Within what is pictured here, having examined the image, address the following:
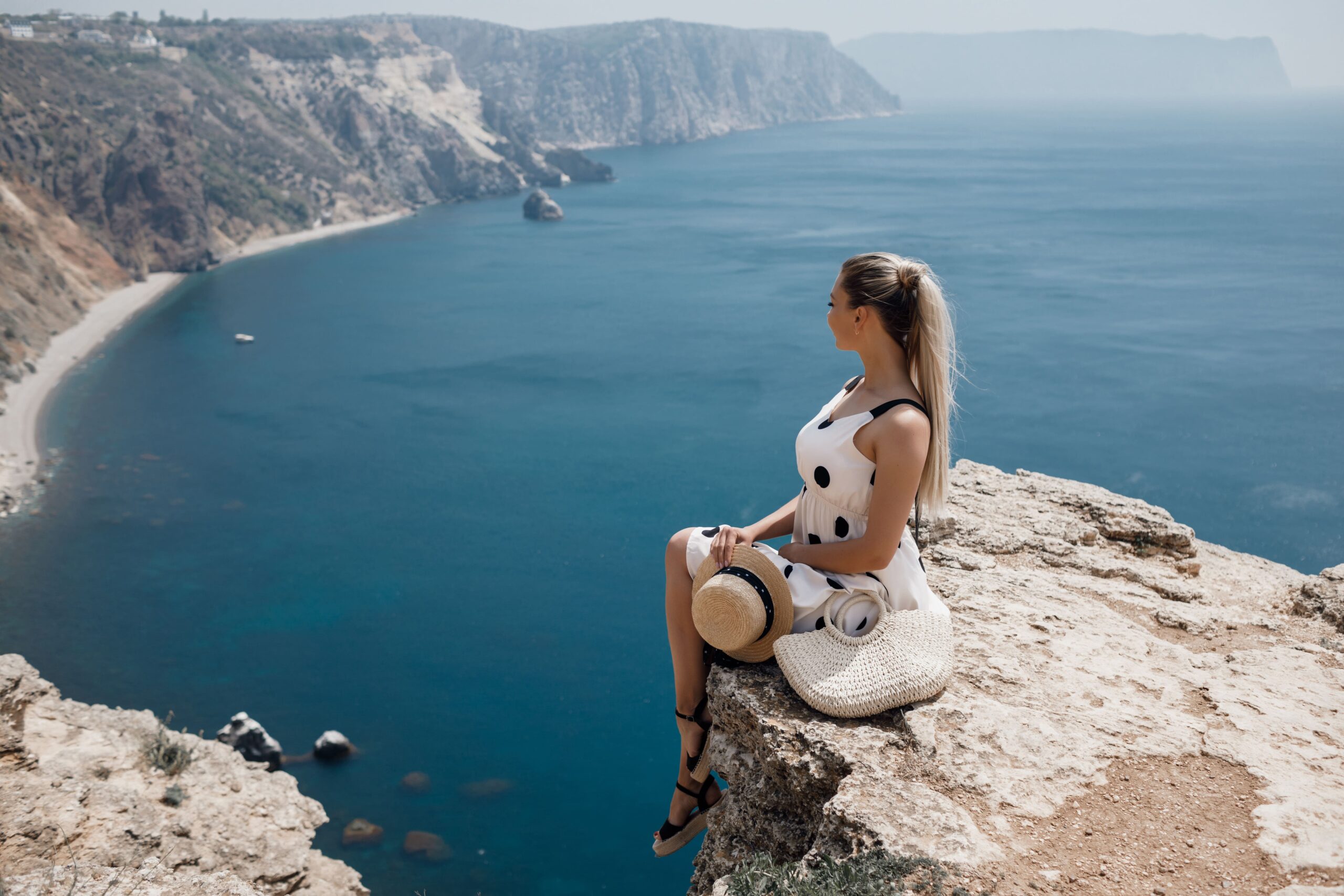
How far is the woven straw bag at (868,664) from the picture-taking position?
3.96 meters

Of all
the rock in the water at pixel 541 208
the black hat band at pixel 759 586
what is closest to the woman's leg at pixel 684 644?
the black hat band at pixel 759 586

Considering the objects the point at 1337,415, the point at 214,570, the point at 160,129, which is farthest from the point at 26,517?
the point at 1337,415

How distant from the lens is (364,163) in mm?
99438

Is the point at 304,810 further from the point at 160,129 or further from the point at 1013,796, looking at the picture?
the point at 160,129

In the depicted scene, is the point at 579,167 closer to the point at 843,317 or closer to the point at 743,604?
the point at 843,317

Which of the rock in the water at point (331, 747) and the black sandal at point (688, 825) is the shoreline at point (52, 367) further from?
the black sandal at point (688, 825)

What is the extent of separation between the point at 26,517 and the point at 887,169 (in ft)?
360

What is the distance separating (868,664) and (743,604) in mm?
586

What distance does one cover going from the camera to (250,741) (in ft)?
71.8

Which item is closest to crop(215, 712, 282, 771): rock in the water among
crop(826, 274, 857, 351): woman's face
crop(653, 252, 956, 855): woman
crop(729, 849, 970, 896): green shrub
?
crop(653, 252, 956, 855): woman

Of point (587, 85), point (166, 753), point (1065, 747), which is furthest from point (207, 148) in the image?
point (587, 85)

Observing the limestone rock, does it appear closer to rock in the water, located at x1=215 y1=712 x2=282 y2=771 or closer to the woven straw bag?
the woven straw bag

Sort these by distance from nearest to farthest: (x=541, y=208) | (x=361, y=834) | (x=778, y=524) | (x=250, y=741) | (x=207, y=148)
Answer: (x=778, y=524) < (x=361, y=834) < (x=250, y=741) < (x=207, y=148) < (x=541, y=208)

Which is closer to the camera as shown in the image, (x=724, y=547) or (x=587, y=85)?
(x=724, y=547)
